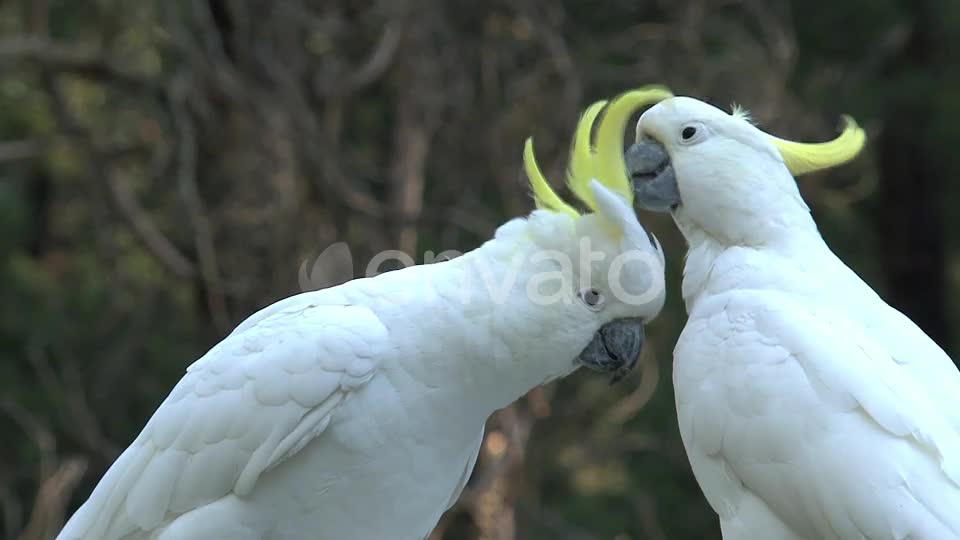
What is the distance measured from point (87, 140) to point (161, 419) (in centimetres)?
335

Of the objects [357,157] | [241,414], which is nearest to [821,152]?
[241,414]

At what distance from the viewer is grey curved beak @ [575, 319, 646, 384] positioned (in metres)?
2.87

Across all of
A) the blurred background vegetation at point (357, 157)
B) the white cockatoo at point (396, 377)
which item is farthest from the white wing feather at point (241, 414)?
the blurred background vegetation at point (357, 157)

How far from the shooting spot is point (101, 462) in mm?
5977

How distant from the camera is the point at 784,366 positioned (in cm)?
283

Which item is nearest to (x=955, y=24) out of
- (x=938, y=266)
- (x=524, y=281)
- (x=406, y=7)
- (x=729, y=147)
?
(x=938, y=266)

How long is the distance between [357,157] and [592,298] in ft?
14.0

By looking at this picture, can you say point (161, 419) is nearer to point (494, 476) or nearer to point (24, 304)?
point (494, 476)

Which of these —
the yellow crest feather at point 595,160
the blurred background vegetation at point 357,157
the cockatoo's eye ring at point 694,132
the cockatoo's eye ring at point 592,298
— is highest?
the yellow crest feather at point 595,160

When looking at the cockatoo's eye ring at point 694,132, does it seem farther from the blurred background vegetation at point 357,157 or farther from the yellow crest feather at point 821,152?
the blurred background vegetation at point 357,157

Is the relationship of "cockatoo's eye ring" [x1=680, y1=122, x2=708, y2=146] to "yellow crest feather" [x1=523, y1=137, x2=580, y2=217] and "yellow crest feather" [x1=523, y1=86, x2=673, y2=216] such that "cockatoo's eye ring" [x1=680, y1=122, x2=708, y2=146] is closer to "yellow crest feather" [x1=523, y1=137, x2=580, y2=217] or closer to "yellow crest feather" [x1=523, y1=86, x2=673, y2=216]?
"yellow crest feather" [x1=523, y1=86, x2=673, y2=216]

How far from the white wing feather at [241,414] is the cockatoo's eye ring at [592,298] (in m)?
0.46

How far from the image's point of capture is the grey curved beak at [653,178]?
128 inches

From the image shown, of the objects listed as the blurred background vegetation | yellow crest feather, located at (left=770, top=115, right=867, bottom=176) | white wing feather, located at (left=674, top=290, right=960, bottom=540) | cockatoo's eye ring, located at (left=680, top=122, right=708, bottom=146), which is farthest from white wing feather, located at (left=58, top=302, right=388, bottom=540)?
the blurred background vegetation
